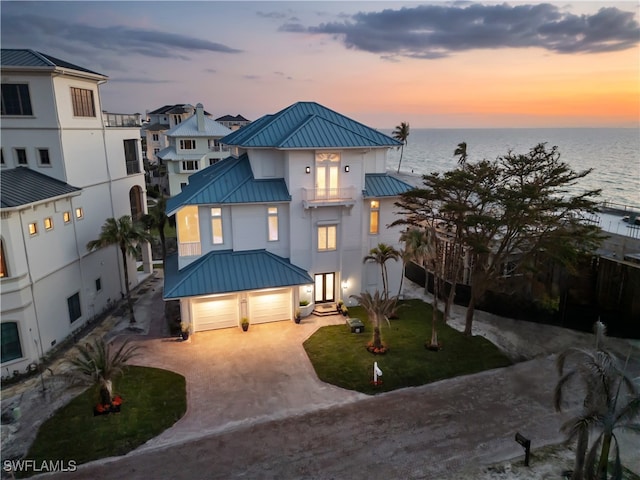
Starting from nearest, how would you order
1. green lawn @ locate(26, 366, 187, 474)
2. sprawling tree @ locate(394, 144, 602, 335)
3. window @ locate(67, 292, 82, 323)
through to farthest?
green lawn @ locate(26, 366, 187, 474) < sprawling tree @ locate(394, 144, 602, 335) < window @ locate(67, 292, 82, 323)

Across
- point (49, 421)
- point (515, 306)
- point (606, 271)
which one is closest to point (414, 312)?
→ point (515, 306)

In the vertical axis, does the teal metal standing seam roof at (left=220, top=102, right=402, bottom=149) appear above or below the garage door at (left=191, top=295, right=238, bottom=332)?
above

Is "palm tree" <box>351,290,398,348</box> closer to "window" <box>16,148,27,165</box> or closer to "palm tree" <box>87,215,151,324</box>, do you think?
"palm tree" <box>87,215,151,324</box>

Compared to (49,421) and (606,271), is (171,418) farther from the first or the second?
(606,271)

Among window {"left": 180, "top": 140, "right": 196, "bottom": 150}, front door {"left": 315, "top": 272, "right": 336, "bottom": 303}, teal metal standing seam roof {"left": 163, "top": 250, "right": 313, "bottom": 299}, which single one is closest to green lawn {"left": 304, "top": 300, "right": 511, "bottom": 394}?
front door {"left": 315, "top": 272, "right": 336, "bottom": 303}

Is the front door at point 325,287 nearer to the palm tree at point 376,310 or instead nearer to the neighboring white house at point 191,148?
the palm tree at point 376,310

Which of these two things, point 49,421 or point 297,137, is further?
point 297,137
